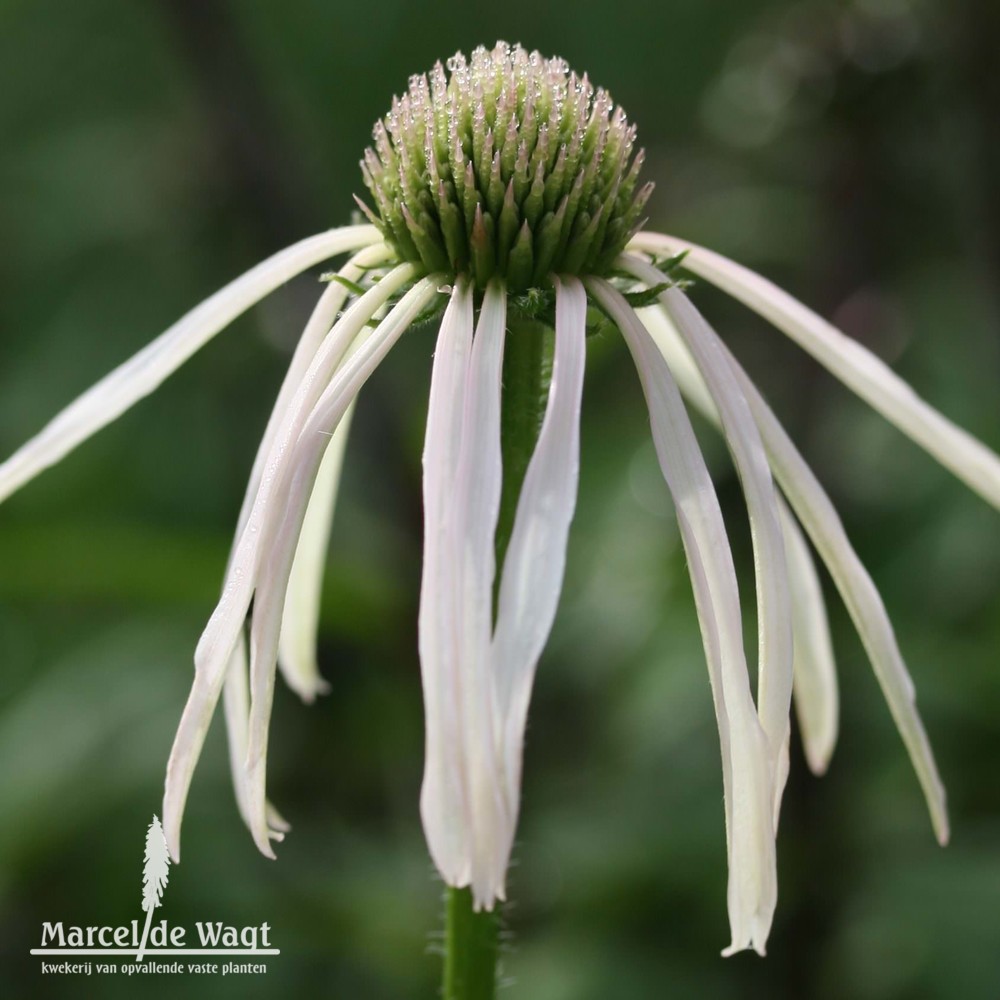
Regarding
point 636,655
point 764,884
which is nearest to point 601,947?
point 636,655

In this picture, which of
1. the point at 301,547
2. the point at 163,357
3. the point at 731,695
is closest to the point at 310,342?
the point at 163,357

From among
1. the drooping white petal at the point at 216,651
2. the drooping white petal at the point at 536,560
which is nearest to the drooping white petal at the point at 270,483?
the drooping white petal at the point at 216,651

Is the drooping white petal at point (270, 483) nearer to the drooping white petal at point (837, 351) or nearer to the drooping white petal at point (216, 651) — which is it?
the drooping white petal at point (216, 651)

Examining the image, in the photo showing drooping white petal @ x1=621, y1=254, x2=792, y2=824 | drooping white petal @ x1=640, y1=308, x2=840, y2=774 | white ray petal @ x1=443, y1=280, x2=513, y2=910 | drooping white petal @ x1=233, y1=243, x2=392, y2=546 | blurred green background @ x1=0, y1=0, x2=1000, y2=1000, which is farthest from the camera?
blurred green background @ x1=0, y1=0, x2=1000, y2=1000

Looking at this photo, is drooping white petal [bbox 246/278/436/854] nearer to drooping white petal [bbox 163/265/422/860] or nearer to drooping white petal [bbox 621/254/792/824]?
drooping white petal [bbox 163/265/422/860]

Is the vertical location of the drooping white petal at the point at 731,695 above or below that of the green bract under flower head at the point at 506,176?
below

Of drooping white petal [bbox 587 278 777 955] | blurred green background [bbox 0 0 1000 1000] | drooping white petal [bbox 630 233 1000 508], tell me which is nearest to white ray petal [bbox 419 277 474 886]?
drooping white petal [bbox 587 278 777 955]
